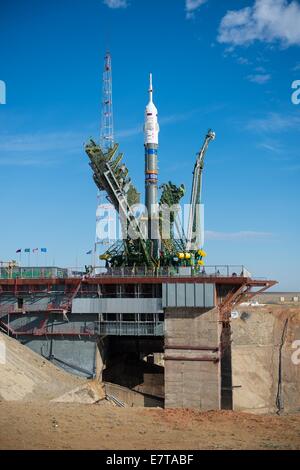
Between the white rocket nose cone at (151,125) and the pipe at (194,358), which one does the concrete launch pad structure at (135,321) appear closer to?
the pipe at (194,358)

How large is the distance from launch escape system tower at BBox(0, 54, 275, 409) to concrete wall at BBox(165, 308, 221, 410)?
4.1 inches

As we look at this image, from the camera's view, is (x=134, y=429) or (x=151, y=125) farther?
(x=151, y=125)

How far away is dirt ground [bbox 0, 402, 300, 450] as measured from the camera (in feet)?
102

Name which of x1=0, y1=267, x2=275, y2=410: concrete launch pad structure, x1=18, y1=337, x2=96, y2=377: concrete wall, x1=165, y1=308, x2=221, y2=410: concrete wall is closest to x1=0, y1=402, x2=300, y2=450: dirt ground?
x1=165, y1=308, x2=221, y2=410: concrete wall

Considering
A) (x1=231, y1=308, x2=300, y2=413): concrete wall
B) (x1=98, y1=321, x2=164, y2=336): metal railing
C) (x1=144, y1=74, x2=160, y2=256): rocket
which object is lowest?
(x1=231, y1=308, x2=300, y2=413): concrete wall

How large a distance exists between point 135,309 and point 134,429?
18669 mm

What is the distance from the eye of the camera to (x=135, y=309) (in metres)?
53.3

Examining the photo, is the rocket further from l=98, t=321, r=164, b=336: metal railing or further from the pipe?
the pipe

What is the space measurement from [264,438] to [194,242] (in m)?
36.7

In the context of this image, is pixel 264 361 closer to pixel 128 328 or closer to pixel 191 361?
pixel 191 361

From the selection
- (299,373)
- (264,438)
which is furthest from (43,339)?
(299,373)

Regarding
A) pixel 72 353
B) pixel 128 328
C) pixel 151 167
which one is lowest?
pixel 72 353

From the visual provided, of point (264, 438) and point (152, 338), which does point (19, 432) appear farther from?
point (152, 338)

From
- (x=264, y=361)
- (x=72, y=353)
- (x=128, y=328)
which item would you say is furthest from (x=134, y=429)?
(x=264, y=361)
